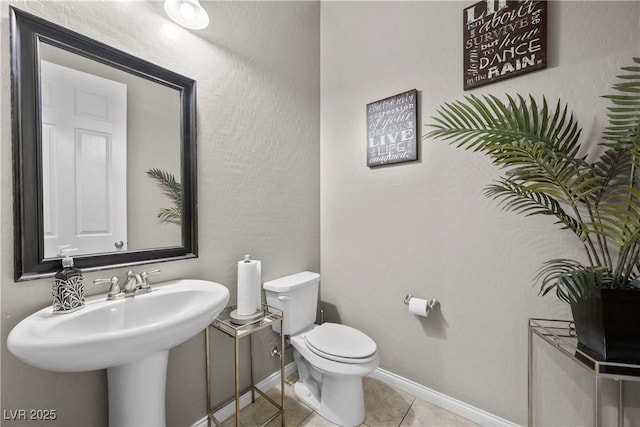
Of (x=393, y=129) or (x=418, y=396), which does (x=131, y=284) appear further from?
(x=418, y=396)

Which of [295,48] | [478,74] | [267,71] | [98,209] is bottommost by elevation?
[98,209]

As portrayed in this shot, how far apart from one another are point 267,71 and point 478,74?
1.22 m

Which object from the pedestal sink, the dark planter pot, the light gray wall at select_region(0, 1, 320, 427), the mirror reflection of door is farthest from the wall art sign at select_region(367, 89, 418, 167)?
the mirror reflection of door

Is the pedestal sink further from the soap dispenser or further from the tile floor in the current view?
the tile floor

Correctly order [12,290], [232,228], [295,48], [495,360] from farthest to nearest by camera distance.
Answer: [295,48] < [232,228] < [495,360] < [12,290]

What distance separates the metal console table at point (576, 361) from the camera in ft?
2.84

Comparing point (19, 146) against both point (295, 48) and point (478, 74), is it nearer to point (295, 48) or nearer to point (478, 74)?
point (295, 48)

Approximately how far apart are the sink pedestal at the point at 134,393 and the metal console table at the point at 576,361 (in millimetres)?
1542

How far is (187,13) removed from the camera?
1.17 metres

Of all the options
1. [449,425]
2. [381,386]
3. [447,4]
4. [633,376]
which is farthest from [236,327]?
[447,4]

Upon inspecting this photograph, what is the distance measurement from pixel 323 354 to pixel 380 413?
1.72 feet

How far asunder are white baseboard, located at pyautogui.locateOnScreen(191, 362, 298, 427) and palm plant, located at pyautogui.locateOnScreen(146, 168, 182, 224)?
Result: 3.44 feet

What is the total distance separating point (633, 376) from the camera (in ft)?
2.79

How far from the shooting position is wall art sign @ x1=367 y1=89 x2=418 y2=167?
160 cm
